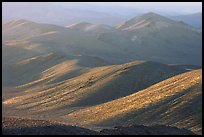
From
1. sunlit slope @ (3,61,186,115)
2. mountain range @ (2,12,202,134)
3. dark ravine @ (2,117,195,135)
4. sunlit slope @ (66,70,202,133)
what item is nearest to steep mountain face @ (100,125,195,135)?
dark ravine @ (2,117,195,135)

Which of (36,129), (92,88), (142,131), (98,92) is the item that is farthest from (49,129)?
(92,88)

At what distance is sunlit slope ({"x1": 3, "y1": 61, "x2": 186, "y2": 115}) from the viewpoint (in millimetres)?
74688

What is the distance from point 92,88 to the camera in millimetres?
81125

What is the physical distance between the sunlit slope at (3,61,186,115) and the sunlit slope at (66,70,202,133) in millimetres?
6466

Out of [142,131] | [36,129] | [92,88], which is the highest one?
[36,129]

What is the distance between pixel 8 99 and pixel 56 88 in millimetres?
9871

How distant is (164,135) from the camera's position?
133ft

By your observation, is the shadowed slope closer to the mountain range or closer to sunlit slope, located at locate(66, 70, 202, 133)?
the mountain range

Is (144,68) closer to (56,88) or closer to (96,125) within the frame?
(56,88)

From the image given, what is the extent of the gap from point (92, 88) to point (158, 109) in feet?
76.7

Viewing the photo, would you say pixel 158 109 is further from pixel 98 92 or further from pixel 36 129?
pixel 36 129

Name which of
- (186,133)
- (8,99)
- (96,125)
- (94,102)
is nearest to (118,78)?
(94,102)

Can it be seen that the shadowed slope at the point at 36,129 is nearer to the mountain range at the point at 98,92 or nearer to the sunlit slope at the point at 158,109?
the mountain range at the point at 98,92

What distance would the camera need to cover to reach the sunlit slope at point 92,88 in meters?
74.7
